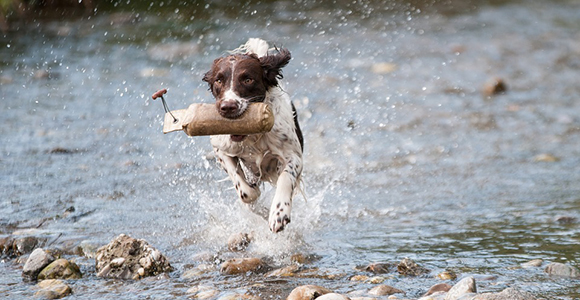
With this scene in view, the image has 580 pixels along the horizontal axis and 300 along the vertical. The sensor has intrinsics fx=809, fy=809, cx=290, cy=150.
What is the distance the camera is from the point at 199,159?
720cm

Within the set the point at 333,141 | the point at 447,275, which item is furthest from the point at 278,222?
the point at 333,141

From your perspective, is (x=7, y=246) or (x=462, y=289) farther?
(x=7, y=246)

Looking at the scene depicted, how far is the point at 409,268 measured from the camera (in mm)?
4137

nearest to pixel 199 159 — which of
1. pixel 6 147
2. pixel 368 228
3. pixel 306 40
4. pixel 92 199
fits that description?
pixel 92 199

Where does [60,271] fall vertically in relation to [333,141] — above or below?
below

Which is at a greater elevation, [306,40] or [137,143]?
[306,40]

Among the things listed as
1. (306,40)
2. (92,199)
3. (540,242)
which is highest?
(306,40)

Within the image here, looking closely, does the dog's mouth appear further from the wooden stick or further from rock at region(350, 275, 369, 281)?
rock at region(350, 275, 369, 281)

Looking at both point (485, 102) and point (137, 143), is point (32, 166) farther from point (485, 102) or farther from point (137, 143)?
point (485, 102)

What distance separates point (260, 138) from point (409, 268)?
4.32ft

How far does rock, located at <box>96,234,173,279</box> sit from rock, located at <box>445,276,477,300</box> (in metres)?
1.57

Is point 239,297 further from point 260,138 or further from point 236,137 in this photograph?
point 260,138

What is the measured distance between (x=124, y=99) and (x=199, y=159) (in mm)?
2591

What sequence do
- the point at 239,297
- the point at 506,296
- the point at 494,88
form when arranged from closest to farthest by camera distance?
1. the point at 506,296
2. the point at 239,297
3. the point at 494,88
